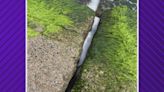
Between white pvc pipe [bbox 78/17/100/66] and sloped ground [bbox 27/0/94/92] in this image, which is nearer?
sloped ground [bbox 27/0/94/92]

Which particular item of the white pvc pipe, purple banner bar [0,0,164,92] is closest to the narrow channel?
the white pvc pipe

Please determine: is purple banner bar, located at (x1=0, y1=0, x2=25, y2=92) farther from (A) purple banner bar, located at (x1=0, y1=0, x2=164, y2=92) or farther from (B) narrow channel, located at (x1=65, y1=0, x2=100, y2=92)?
(B) narrow channel, located at (x1=65, y1=0, x2=100, y2=92)

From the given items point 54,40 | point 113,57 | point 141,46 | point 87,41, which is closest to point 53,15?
point 54,40

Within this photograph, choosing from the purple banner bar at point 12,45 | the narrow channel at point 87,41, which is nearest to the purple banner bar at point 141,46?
the purple banner bar at point 12,45

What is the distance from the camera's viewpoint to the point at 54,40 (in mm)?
2457

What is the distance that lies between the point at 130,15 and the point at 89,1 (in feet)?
0.99

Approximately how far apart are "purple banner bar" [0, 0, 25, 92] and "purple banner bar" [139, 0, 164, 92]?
767mm

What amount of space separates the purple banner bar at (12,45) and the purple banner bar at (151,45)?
767 millimetres

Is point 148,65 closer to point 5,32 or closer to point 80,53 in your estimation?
point 80,53

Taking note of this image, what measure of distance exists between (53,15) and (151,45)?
0.67 m

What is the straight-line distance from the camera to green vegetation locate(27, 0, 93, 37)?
8.04ft

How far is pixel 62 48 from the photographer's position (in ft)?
8.01

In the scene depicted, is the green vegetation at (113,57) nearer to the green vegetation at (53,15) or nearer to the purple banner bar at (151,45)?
the purple banner bar at (151,45)

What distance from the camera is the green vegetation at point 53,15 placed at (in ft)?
8.04
